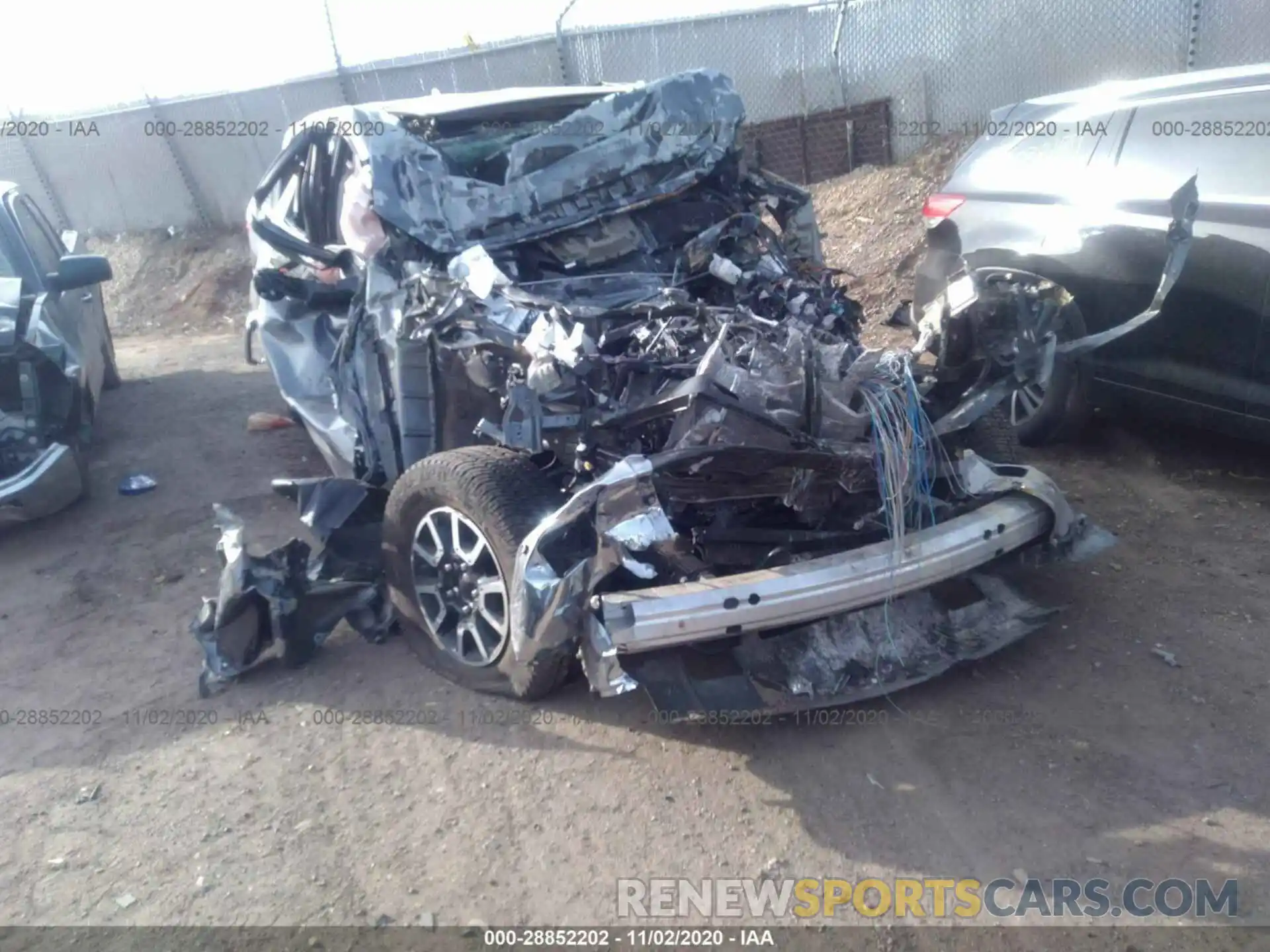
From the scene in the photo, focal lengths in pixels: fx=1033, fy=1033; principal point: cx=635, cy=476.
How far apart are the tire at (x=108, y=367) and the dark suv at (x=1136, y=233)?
20.2ft

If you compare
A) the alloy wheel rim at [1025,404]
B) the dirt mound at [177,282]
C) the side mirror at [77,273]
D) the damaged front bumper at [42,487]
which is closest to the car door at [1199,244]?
the alloy wheel rim at [1025,404]

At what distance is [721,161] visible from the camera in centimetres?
516

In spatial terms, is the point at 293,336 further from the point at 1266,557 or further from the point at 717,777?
the point at 1266,557

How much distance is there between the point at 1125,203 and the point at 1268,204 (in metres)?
0.67

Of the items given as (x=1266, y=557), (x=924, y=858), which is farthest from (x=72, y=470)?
(x=1266, y=557)

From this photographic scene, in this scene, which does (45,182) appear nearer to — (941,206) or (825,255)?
(825,255)

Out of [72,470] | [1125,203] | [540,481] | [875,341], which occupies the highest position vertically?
[1125,203]

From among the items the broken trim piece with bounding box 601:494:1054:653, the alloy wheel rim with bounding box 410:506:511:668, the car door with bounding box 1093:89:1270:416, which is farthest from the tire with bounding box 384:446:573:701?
the car door with bounding box 1093:89:1270:416

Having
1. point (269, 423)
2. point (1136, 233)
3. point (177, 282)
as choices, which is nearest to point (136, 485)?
point (269, 423)

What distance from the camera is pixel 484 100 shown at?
16.8 ft

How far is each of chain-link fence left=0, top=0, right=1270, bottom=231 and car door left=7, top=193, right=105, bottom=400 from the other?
261 inches

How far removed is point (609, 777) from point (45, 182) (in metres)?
16.8

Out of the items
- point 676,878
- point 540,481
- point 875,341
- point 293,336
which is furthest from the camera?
point 875,341

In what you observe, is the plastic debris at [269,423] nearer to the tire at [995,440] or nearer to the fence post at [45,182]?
the tire at [995,440]
